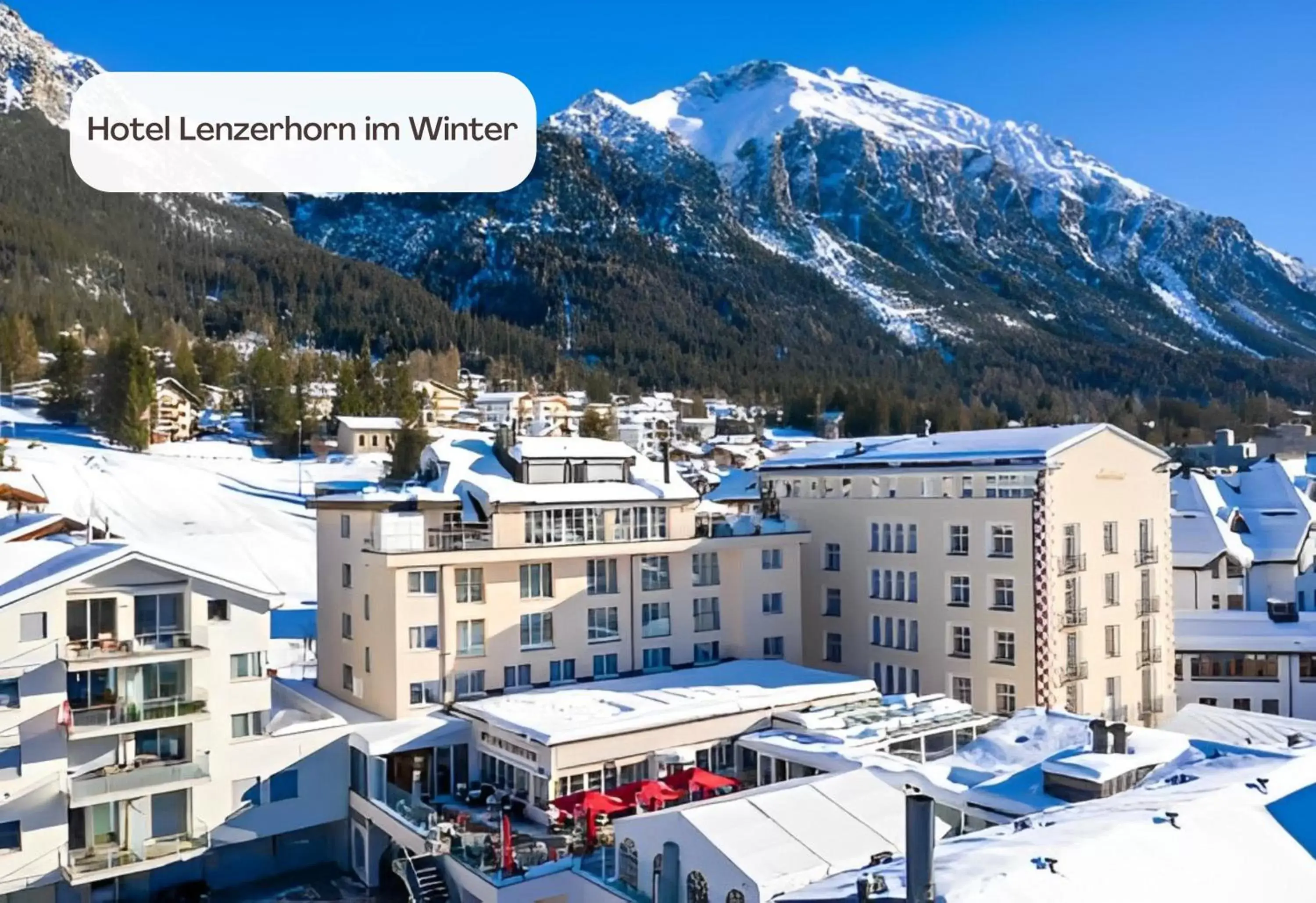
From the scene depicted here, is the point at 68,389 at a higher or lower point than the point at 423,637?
higher

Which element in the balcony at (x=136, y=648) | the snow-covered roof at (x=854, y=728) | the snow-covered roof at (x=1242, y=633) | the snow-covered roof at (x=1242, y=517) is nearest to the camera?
the balcony at (x=136, y=648)

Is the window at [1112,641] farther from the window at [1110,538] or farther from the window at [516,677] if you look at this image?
the window at [516,677]

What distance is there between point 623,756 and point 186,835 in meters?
10.9

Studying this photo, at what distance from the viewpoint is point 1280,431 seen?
101 meters

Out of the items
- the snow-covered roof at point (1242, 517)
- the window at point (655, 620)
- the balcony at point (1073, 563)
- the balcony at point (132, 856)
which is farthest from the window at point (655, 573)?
A: the snow-covered roof at point (1242, 517)

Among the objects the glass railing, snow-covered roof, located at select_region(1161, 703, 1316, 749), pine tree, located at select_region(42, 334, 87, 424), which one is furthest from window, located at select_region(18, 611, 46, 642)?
pine tree, located at select_region(42, 334, 87, 424)

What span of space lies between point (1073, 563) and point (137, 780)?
2811cm

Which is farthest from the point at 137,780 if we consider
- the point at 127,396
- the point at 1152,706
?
the point at 127,396

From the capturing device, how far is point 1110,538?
125 feet

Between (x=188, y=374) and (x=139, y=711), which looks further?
(x=188, y=374)

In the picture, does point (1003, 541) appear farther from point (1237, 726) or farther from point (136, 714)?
point (136, 714)

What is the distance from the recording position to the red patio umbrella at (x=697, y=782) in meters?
26.8

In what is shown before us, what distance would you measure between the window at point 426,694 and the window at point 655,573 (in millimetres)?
7736

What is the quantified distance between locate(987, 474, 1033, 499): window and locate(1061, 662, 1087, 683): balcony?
576 cm
